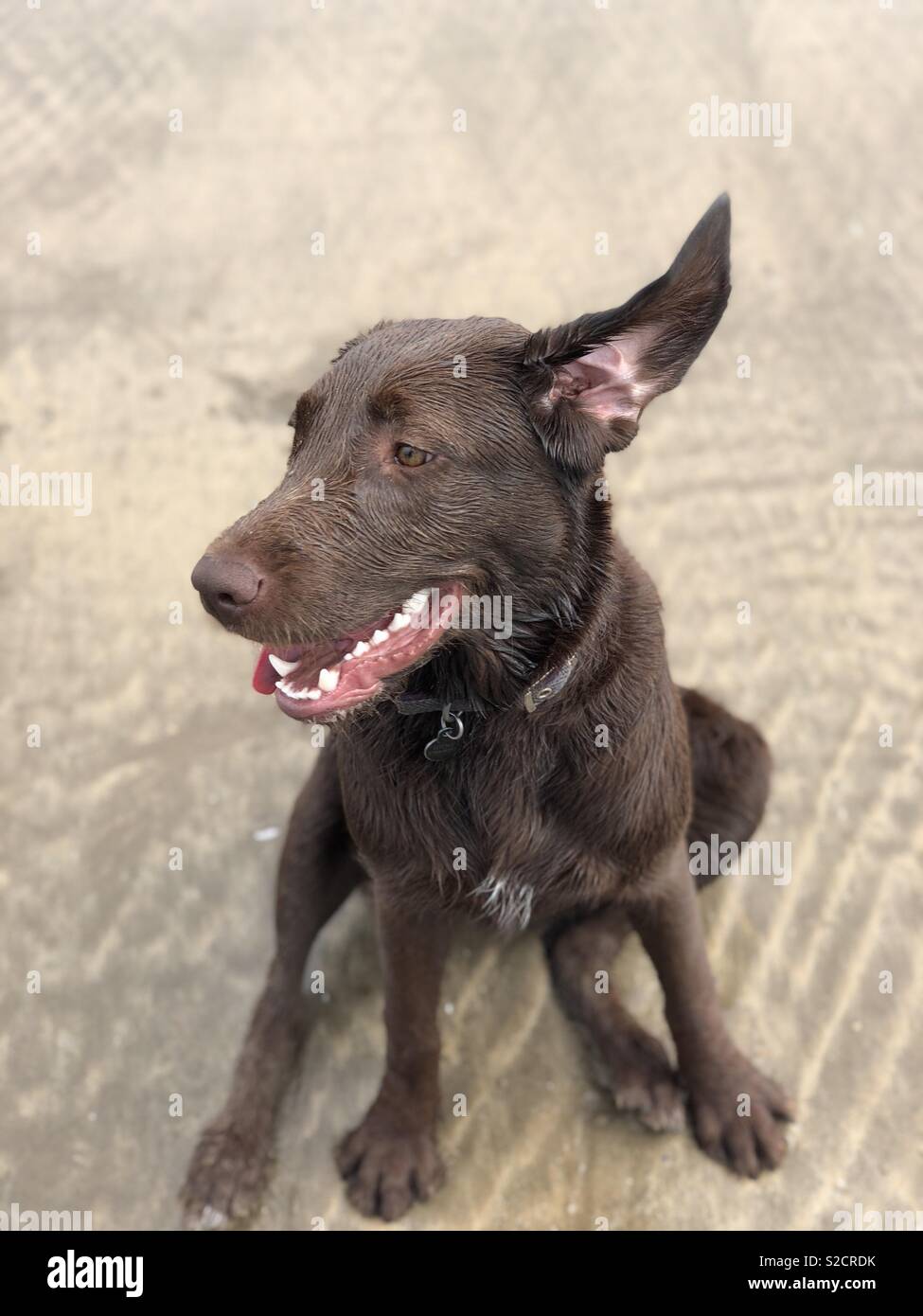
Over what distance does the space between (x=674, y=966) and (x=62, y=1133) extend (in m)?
1.68

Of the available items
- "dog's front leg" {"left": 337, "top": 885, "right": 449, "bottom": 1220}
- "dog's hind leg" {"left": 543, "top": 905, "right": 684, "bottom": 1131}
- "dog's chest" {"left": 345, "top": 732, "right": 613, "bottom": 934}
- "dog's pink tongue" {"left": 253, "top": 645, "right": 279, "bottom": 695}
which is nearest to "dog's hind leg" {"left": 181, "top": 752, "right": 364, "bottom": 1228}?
"dog's front leg" {"left": 337, "top": 885, "right": 449, "bottom": 1220}

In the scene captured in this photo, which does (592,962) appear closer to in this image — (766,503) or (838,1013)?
(838,1013)

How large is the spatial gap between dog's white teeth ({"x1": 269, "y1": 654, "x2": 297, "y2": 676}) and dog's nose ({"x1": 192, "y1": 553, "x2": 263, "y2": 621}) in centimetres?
24

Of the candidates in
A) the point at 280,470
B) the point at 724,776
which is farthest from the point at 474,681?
the point at 280,470

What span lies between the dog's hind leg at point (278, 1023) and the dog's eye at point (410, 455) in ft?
3.53

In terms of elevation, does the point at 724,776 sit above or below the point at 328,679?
below

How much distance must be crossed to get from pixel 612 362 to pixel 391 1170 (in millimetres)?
2047

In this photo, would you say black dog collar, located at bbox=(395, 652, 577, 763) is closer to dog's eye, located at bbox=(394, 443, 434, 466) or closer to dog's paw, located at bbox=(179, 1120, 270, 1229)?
dog's eye, located at bbox=(394, 443, 434, 466)

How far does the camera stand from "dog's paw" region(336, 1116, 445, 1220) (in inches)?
115

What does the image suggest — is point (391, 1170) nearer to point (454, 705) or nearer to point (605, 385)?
point (454, 705)

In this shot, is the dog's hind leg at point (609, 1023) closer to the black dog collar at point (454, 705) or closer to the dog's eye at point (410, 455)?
the black dog collar at point (454, 705)

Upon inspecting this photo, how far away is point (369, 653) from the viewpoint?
225cm
